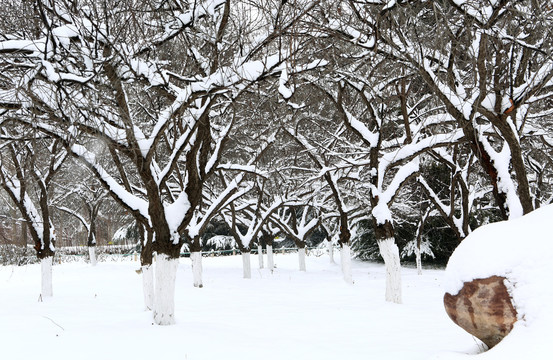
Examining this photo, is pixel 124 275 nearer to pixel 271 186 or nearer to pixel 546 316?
pixel 271 186

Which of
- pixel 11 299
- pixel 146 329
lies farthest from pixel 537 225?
pixel 11 299

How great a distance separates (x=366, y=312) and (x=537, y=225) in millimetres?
5385

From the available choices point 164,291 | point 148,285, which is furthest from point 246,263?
point 164,291

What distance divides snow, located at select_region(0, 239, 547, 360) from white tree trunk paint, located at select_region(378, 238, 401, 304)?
1.10 ft

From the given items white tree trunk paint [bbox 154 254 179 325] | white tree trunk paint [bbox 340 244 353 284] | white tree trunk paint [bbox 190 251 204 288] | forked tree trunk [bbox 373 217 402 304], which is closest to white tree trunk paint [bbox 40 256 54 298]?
white tree trunk paint [bbox 190 251 204 288]

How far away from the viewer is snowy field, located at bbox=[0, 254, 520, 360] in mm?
5148

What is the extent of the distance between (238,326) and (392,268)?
430 centimetres

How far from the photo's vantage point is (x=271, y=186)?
20156mm

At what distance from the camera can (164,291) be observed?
6781 mm

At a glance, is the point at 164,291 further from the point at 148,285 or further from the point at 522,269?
the point at 522,269

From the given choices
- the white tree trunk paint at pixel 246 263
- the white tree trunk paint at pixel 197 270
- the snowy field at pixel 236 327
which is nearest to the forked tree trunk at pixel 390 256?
the snowy field at pixel 236 327

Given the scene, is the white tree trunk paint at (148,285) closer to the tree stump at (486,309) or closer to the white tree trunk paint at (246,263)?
the tree stump at (486,309)

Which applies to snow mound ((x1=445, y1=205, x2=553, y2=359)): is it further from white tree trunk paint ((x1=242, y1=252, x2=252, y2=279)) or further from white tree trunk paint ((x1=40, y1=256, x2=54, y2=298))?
white tree trunk paint ((x1=242, y1=252, x2=252, y2=279))

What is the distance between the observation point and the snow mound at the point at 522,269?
3244 millimetres
